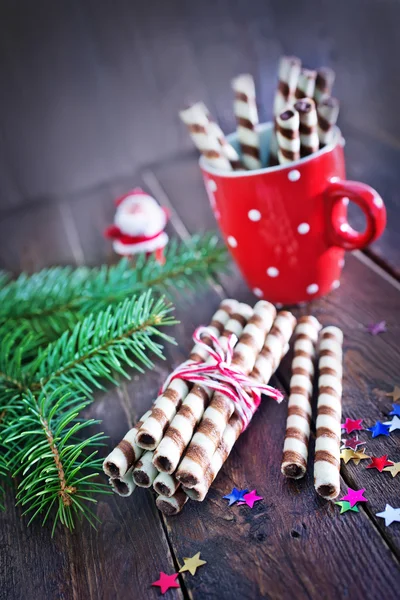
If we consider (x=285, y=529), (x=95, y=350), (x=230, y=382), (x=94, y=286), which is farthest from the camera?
(x=94, y=286)

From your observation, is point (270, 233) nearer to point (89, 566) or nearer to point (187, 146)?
point (89, 566)

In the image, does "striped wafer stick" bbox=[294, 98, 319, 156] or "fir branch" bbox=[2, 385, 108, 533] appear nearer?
"fir branch" bbox=[2, 385, 108, 533]

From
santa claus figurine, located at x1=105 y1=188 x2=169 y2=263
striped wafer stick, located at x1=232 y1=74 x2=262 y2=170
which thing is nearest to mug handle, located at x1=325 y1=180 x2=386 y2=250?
striped wafer stick, located at x1=232 y1=74 x2=262 y2=170

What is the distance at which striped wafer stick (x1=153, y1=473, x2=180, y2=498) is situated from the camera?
0.53 meters

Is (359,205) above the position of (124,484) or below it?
above

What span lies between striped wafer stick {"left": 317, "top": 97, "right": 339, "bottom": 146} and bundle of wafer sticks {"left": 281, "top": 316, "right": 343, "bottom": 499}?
0.22 m

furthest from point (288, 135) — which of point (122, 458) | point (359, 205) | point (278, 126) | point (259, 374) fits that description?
point (122, 458)

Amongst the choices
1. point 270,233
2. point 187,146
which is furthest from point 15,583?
point 187,146

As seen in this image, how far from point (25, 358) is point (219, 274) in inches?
12.2

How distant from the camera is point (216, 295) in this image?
34.8 inches

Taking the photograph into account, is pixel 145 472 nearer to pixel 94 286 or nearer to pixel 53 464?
pixel 53 464

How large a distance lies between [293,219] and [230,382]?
0.79 feet

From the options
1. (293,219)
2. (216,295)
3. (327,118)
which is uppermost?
(327,118)

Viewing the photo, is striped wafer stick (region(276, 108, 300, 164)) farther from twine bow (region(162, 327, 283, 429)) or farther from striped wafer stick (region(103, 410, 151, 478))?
striped wafer stick (region(103, 410, 151, 478))
